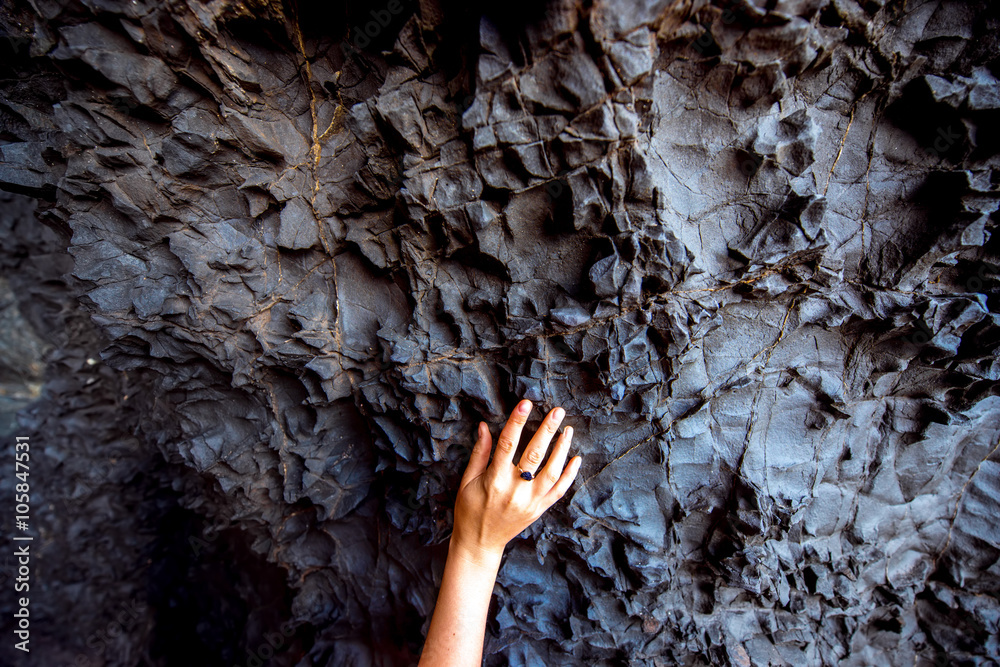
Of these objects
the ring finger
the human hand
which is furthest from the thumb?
the ring finger

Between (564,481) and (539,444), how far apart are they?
21 centimetres

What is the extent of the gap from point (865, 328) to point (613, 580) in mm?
1478

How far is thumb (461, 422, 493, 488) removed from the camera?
5.93 feet

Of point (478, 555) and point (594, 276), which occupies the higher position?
point (594, 276)

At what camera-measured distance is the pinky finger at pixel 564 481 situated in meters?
1.75

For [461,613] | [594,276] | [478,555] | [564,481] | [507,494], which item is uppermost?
[594,276]

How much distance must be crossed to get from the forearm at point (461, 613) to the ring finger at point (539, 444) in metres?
0.35

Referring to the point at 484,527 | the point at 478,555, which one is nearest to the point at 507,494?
the point at 484,527

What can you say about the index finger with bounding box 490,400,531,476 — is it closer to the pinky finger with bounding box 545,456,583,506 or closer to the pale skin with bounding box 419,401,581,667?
the pale skin with bounding box 419,401,581,667

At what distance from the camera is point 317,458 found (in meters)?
2.19

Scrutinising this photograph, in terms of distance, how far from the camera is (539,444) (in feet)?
5.50

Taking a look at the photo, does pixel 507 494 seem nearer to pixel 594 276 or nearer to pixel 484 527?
pixel 484 527

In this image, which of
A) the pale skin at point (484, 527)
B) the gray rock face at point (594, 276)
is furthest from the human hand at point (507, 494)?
the gray rock face at point (594, 276)

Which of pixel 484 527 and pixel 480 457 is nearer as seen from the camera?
pixel 484 527
